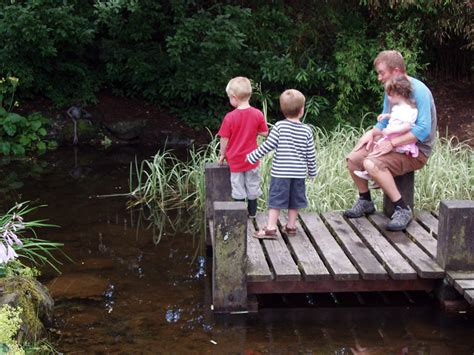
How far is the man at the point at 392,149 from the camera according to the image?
18.7ft

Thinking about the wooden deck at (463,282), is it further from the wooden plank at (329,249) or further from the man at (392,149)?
the man at (392,149)

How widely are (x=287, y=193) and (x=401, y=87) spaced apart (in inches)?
46.4

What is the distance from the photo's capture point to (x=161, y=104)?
1242 cm

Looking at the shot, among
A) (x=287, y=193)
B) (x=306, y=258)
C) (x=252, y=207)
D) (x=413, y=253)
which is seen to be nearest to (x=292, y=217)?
(x=287, y=193)

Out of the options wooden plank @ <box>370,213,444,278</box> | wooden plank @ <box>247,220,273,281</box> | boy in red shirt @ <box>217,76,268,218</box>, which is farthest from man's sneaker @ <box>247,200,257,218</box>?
wooden plank @ <box>370,213,444,278</box>

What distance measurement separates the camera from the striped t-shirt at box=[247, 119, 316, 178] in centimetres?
551

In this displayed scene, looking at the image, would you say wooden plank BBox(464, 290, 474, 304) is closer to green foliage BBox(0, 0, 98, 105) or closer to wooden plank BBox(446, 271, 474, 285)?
wooden plank BBox(446, 271, 474, 285)

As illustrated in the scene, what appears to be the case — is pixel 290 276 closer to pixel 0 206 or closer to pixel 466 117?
A: pixel 0 206

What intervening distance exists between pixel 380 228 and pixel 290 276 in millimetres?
1266

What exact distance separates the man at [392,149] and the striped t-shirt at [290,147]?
63cm

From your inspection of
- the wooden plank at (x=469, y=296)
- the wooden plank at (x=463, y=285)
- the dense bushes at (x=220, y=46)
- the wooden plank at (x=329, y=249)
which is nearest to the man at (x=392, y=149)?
the wooden plank at (x=329, y=249)

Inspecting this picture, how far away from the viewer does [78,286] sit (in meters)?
5.86

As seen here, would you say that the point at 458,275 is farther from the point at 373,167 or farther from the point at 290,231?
the point at 290,231

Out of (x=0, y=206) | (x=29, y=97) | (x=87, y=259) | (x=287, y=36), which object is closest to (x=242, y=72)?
(x=287, y=36)
